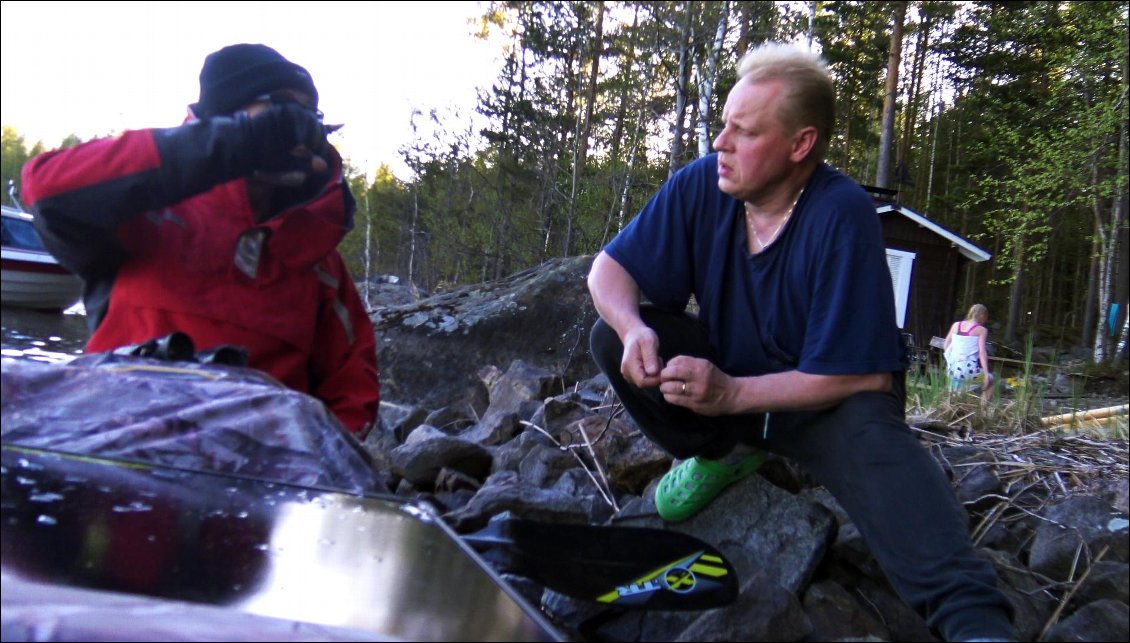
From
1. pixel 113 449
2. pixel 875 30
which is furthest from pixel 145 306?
pixel 875 30

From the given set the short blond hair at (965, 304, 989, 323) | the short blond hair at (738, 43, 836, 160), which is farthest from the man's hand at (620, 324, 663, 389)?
the short blond hair at (965, 304, 989, 323)

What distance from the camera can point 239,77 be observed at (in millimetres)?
1286

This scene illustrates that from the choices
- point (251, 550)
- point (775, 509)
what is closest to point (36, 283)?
point (251, 550)

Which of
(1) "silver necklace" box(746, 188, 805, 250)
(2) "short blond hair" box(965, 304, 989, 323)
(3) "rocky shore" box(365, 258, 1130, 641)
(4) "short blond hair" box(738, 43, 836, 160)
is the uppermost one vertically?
A: (4) "short blond hair" box(738, 43, 836, 160)

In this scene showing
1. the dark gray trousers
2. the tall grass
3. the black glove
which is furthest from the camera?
the tall grass

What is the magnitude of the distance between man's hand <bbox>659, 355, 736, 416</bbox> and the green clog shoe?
0.33 metres

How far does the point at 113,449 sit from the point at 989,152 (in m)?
4.58

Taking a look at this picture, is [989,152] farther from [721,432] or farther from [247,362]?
[247,362]

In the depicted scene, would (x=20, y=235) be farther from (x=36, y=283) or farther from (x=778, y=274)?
(x=778, y=274)

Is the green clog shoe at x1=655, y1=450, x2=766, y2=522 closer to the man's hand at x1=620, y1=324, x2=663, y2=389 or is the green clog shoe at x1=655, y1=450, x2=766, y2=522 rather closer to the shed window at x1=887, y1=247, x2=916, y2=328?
the man's hand at x1=620, y1=324, x2=663, y2=389

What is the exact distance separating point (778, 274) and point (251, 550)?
4.59 ft

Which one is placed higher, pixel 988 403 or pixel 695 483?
pixel 988 403

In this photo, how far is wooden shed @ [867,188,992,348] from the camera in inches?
266

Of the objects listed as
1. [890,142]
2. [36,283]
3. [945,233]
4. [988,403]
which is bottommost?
[988,403]
